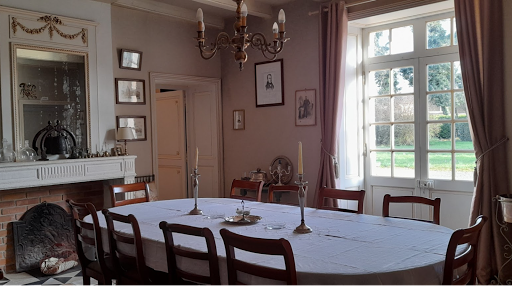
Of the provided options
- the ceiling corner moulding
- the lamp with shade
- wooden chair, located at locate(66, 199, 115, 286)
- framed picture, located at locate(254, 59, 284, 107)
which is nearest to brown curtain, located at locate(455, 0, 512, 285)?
framed picture, located at locate(254, 59, 284, 107)

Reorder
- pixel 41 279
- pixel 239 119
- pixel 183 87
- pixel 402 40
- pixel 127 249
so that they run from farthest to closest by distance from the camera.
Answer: pixel 183 87, pixel 239 119, pixel 402 40, pixel 41 279, pixel 127 249

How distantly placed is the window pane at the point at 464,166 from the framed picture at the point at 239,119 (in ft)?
9.59

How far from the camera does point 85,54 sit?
191 inches

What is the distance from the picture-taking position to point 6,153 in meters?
4.21

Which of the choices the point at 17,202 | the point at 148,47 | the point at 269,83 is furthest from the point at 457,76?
the point at 17,202

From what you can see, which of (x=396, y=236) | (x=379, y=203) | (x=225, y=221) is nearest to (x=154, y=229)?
(x=225, y=221)

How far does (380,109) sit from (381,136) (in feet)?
1.10

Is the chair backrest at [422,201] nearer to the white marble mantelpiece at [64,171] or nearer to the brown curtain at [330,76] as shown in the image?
the brown curtain at [330,76]

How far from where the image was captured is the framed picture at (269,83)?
18.6 feet

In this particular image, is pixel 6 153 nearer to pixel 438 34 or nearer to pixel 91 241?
pixel 91 241

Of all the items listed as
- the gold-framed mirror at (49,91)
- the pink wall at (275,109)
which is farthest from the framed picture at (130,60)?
the pink wall at (275,109)

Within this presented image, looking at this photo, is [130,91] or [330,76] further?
[130,91]

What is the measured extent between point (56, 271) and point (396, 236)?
3534 millimetres

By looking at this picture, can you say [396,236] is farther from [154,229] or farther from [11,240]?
[11,240]
